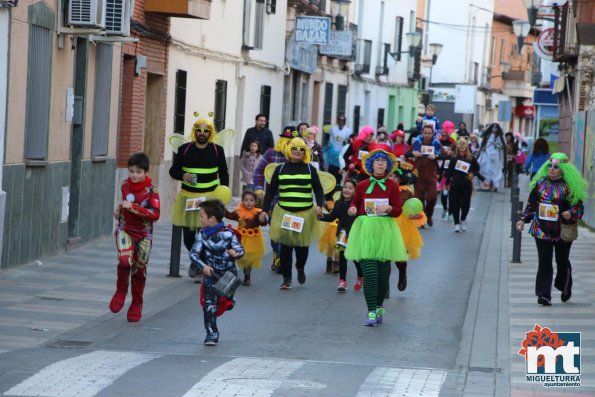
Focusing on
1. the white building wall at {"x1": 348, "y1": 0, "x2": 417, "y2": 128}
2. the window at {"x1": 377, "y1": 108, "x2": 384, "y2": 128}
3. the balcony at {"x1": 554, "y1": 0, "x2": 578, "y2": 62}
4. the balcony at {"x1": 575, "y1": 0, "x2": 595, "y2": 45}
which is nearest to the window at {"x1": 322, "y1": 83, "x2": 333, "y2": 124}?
the white building wall at {"x1": 348, "y1": 0, "x2": 417, "y2": 128}

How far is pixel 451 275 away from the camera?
57.9 feet

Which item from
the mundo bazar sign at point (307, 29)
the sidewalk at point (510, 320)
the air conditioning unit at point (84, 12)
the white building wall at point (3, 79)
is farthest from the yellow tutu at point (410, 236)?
the mundo bazar sign at point (307, 29)

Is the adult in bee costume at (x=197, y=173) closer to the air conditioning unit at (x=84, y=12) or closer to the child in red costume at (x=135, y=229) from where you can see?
the air conditioning unit at (x=84, y=12)

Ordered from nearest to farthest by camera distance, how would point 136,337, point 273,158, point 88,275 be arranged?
point 136,337
point 88,275
point 273,158

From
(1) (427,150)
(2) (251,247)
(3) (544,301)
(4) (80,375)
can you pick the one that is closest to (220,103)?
(1) (427,150)

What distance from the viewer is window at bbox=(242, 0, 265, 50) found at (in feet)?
97.6

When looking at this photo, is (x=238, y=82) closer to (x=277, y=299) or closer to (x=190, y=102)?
(x=190, y=102)

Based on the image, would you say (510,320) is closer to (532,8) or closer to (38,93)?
(38,93)

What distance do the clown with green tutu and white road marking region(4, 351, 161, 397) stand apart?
2.92 metres

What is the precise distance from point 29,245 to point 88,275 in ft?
3.06

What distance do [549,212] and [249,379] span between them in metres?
5.65

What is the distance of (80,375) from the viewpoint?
9.37 meters

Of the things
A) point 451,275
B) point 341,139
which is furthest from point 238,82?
point 451,275

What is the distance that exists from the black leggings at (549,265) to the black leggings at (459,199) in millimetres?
9522
